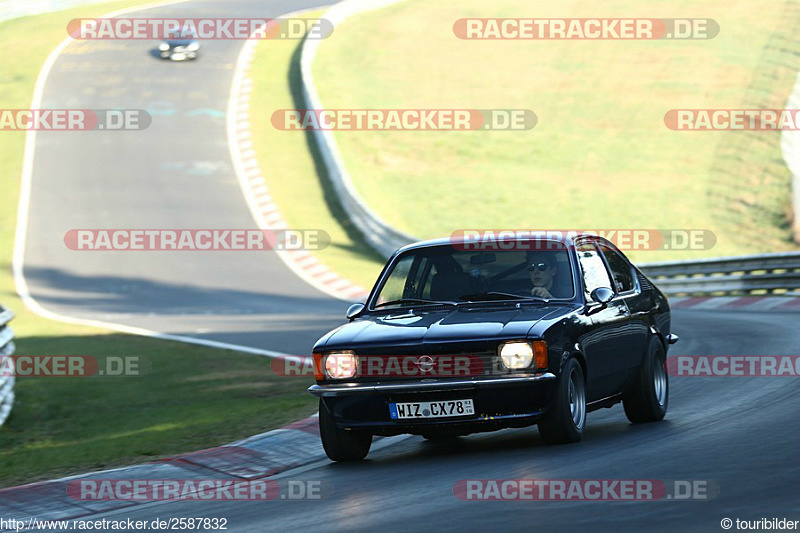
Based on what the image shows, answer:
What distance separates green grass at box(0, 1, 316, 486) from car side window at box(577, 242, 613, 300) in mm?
3266

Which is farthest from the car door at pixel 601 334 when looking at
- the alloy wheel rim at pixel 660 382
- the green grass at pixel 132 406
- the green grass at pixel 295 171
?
the green grass at pixel 295 171

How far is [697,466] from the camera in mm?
7500

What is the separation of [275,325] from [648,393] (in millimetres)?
12817

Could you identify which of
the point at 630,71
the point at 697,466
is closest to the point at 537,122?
the point at 630,71

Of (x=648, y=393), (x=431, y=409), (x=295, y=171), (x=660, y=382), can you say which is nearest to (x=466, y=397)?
(x=431, y=409)

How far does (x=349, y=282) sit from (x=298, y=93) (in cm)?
1866

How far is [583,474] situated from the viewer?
295 inches

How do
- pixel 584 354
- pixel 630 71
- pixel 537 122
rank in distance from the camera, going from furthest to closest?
pixel 630 71
pixel 537 122
pixel 584 354

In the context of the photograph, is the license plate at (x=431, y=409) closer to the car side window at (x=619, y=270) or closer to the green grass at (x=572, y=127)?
the car side window at (x=619, y=270)

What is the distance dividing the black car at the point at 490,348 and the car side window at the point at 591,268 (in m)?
0.02

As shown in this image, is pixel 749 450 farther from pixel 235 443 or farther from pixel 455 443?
pixel 235 443

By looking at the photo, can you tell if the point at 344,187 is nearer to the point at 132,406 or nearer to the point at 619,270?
the point at 132,406

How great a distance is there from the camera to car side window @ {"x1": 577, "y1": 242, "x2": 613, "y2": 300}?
954 centimetres

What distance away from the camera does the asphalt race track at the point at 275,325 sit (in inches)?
267
